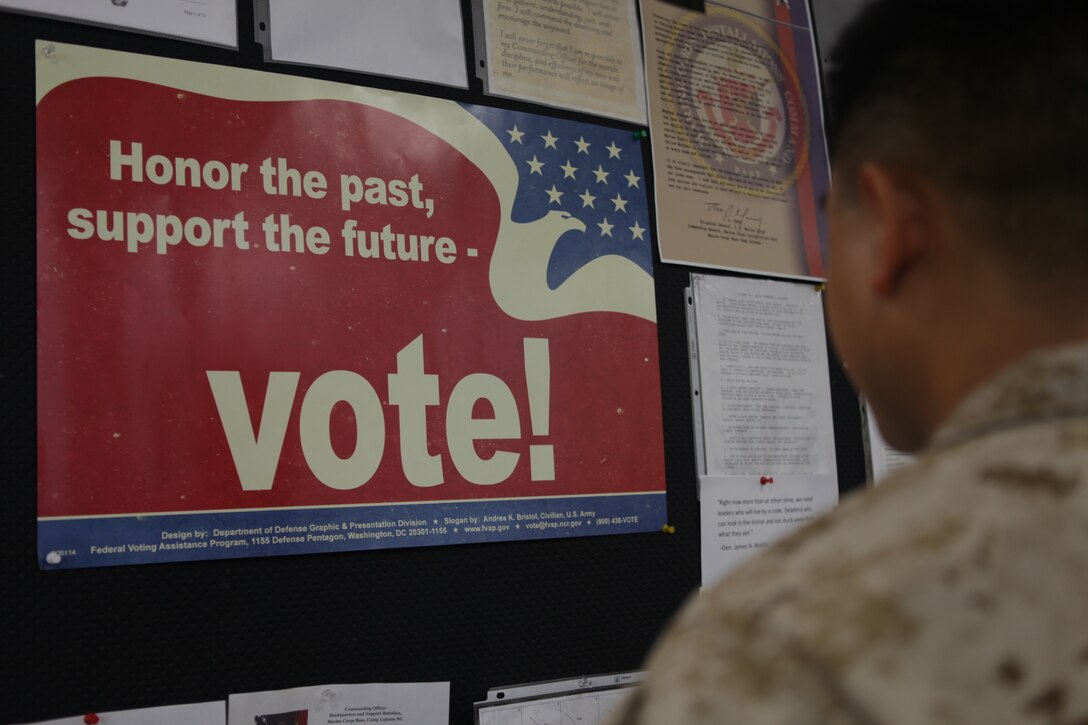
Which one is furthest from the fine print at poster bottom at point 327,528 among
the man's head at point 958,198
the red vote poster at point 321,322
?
the man's head at point 958,198

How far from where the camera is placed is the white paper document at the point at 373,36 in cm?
111

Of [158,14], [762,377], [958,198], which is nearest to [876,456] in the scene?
[762,377]

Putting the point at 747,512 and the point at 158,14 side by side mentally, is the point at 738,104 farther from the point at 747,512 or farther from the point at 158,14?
the point at 158,14

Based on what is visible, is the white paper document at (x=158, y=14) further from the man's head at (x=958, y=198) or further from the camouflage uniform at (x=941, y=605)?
the camouflage uniform at (x=941, y=605)

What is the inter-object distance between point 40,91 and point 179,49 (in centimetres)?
17

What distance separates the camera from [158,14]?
1.04 metres

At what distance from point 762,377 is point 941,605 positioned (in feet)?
3.65

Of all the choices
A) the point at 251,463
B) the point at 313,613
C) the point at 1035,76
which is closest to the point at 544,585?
the point at 313,613

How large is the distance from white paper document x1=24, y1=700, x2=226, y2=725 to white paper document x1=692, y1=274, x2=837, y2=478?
74 centimetres

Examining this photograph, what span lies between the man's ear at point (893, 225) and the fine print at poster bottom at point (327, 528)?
0.76 meters
